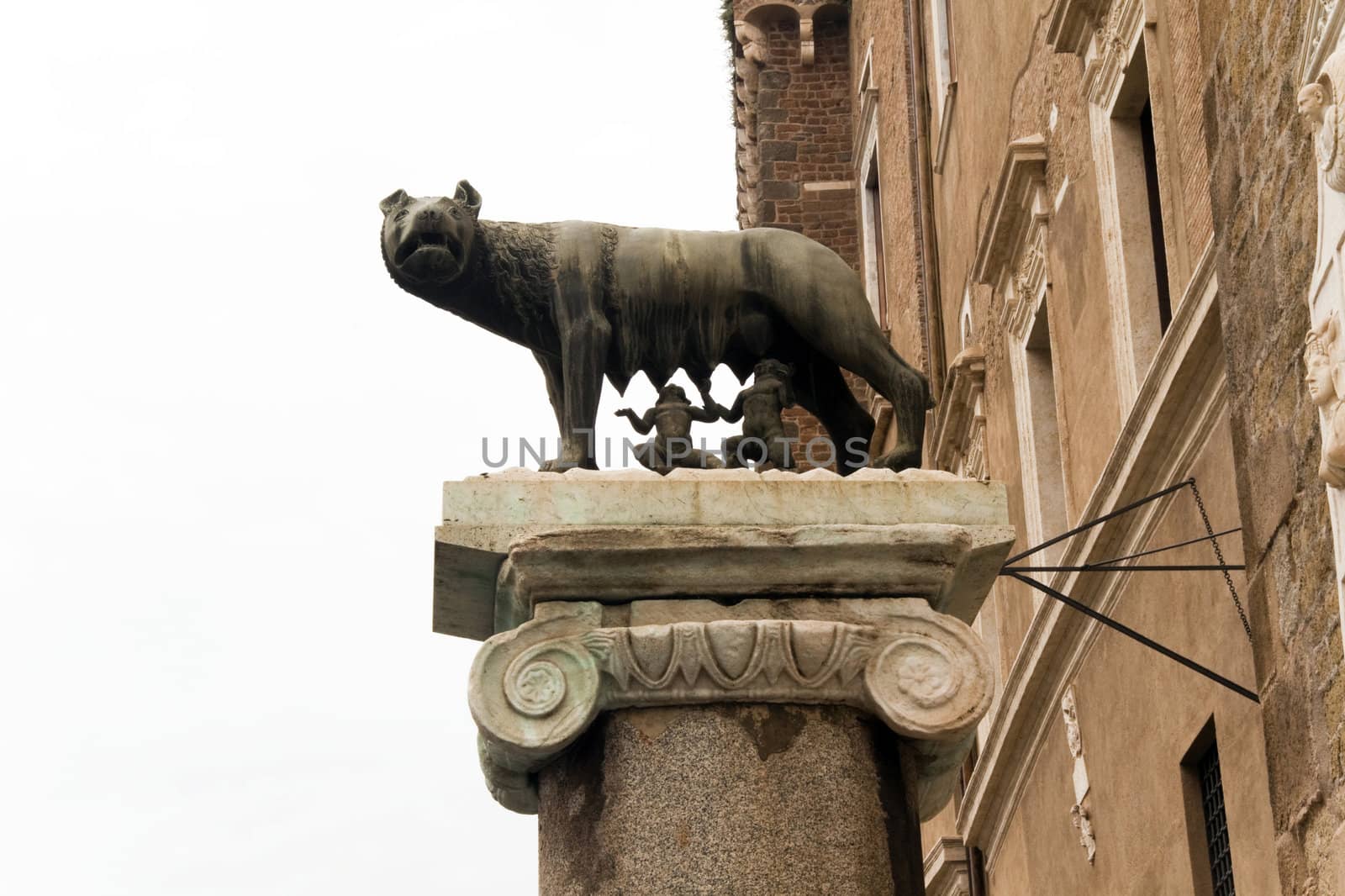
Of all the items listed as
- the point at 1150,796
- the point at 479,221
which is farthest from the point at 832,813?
the point at 1150,796

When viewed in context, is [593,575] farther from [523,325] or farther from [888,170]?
[888,170]

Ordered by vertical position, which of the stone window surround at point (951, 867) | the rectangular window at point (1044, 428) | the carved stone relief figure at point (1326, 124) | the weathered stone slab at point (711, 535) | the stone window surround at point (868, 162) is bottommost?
the stone window surround at point (951, 867)

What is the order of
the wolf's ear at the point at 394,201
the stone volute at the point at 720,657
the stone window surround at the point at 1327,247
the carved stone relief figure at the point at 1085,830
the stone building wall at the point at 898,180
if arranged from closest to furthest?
the stone volute at the point at 720,657
the wolf's ear at the point at 394,201
the stone window surround at the point at 1327,247
the carved stone relief figure at the point at 1085,830
the stone building wall at the point at 898,180

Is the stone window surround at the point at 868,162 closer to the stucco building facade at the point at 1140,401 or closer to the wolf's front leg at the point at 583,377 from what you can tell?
the stucco building facade at the point at 1140,401

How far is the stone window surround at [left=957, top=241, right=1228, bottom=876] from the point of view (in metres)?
9.30

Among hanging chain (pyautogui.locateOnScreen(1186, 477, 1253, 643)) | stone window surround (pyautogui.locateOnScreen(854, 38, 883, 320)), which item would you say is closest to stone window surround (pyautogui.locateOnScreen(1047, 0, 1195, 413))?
hanging chain (pyautogui.locateOnScreen(1186, 477, 1253, 643))

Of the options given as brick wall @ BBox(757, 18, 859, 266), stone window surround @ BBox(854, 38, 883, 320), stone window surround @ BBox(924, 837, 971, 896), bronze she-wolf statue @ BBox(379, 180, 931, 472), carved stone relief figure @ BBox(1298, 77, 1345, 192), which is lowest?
stone window surround @ BBox(924, 837, 971, 896)

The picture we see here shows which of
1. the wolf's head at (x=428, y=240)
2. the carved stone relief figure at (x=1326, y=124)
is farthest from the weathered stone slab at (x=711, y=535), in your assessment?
the carved stone relief figure at (x=1326, y=124)

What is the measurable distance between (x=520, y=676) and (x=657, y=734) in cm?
33

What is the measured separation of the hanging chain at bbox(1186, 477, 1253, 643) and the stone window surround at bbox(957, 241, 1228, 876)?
0.19 m

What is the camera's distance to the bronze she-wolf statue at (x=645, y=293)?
6.04 m

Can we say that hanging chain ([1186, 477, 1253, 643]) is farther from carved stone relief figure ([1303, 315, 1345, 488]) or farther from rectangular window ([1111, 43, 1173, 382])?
carved stone relief figure ([1303, 315, 1345, 488])

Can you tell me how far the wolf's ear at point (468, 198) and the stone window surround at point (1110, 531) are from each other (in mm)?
2952

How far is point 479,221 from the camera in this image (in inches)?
242
